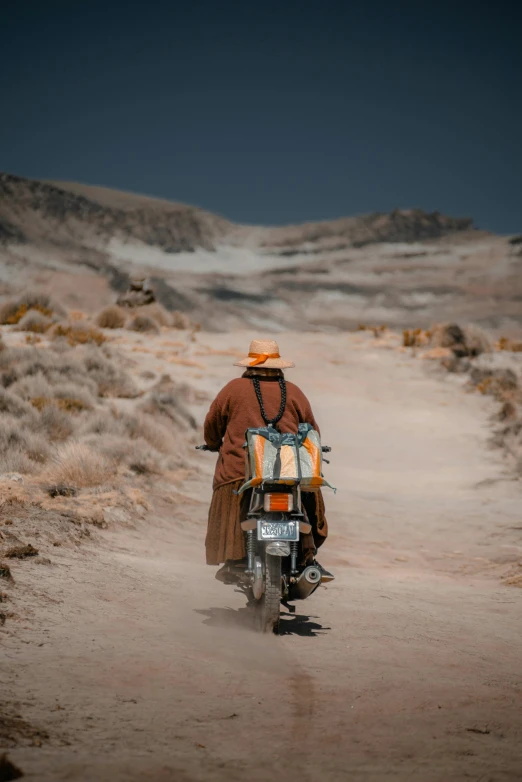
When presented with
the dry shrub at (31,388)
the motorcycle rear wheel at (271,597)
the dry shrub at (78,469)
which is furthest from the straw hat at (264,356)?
the dry shrub at (31,388)

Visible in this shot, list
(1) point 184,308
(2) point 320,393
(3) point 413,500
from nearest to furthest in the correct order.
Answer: (3) point 413,500 < (2) point 320,393 < (1) point 184,308

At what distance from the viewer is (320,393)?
26891 mm

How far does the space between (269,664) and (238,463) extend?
1.56m

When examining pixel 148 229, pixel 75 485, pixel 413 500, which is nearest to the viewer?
pixel 75 485

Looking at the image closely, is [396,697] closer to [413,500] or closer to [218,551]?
[218,551]

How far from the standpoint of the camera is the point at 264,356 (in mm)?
6582

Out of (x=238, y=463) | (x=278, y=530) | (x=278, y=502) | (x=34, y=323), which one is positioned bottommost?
(x=278, y=530)

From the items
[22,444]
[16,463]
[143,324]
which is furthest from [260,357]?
[143,324]

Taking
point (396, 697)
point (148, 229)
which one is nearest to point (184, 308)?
point (148, 229)

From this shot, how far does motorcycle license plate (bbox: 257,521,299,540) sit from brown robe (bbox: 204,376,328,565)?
40 cm

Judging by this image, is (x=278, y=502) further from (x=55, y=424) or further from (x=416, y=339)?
(x=416, y=339)

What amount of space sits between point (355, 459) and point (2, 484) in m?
10.3

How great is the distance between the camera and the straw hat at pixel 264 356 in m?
6.54

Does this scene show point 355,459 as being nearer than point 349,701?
No
